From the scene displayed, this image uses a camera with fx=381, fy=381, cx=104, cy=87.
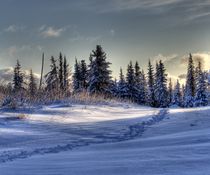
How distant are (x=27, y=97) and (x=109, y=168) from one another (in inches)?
481

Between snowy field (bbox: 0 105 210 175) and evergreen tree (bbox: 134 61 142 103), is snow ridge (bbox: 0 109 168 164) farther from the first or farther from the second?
evergreen tree (bbox: 134 61 142 103)

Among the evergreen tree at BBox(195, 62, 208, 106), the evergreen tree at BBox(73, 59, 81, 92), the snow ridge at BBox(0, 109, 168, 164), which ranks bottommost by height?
the snow ridge at BBox(0, 109, 168, 164)

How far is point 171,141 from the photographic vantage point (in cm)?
693

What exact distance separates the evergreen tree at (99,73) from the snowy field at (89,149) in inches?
1328

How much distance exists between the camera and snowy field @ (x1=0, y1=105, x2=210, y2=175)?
15.2ft

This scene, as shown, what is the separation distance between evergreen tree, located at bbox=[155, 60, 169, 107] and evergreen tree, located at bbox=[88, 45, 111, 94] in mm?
22092

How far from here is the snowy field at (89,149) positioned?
4621mm

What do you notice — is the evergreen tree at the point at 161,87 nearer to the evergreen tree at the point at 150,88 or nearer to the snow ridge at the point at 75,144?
the evergreen tree at the point at 150,88

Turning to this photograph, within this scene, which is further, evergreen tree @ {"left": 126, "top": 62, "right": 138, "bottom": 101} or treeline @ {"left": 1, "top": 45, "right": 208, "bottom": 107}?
evergreen tree @ {"left": 126, "top": 62, "right": 138, "bottom": 101}

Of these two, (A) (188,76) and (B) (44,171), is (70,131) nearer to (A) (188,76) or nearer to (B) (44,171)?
(B) (44,171)

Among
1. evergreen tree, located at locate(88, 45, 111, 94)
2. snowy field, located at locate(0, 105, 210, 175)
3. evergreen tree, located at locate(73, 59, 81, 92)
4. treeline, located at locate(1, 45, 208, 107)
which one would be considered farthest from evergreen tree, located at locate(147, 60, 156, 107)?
snowy field, located at locate(0, 105, 210, 175)

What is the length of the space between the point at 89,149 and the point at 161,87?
6250 cm

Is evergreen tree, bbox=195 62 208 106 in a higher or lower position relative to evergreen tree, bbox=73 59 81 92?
lower

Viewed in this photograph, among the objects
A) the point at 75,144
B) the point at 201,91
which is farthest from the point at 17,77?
the point at 75,144
